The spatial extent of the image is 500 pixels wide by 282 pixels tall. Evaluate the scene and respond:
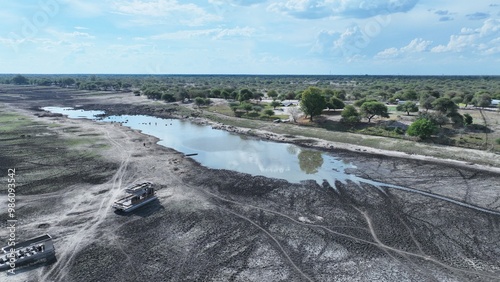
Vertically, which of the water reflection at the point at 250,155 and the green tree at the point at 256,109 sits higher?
the green tree at the point at 256,109

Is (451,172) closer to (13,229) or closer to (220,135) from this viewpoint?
(220,135)

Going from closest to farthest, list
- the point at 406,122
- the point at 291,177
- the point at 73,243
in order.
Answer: the point at 73,243, the point at 291,177, the point at 406,122

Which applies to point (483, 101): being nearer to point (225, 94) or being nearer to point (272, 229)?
point (272, 229)

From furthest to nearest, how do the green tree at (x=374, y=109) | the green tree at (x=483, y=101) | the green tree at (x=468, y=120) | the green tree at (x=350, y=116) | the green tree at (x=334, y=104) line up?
1. the green tree at (x=483, y=101)
2. the green tree at (x=334, y=104)
3. the green tree at (x=350, y=116)
4. the green tree at (x=374, y=109)
5. the green tree at (x=468, y=120)

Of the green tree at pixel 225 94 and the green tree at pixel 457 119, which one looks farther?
the green tree at pixel 225 94

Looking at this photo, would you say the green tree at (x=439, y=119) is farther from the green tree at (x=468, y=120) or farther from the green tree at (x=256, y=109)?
the green tree at (x=256, y=109)

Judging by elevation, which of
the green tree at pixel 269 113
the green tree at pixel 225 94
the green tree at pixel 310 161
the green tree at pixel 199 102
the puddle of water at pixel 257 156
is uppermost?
the green tree at pixel 225 94

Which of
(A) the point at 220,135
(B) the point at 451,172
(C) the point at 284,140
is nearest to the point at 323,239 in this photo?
(B) the point at 451,172

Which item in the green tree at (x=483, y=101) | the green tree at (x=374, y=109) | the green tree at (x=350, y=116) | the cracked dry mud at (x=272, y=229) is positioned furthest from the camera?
the green tree at (x=483, y=101)

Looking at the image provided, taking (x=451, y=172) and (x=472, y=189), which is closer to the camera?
(x=472, y=189)

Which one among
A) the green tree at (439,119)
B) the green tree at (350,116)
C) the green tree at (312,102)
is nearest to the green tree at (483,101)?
the green tree at (439,119)
